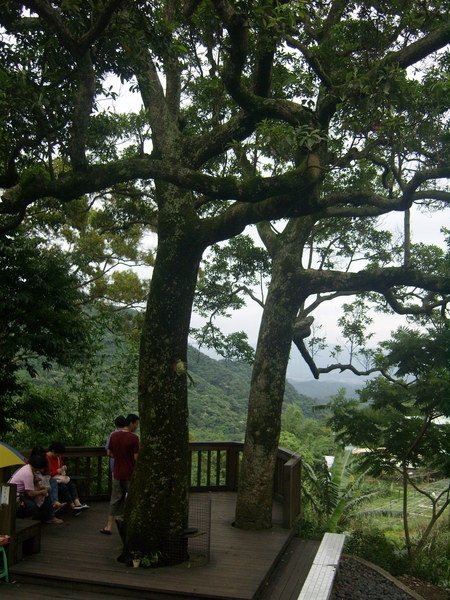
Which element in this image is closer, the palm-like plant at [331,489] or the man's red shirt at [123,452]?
the man's red shirt at [123,452]

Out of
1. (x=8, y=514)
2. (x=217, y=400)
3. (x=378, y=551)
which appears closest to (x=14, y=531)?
(x=8, y=514)

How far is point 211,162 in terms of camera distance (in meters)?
11.2

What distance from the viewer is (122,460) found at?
7.29m

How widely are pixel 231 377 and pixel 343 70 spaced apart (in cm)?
2709

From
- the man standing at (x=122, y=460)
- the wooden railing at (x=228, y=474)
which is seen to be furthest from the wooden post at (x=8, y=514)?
the man standing at (x=122, y=460)

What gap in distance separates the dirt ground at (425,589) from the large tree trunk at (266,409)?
267 cm

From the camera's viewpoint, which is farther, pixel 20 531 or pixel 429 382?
pixel 429 382

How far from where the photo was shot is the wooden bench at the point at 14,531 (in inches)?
234

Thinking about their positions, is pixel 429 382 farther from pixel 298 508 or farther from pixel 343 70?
pixel 343 70

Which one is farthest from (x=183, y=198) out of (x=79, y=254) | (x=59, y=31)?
(x=79, y=254)

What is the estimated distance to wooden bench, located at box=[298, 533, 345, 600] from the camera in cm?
389

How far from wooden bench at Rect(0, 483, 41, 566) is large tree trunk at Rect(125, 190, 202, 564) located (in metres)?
Answer: 1.11

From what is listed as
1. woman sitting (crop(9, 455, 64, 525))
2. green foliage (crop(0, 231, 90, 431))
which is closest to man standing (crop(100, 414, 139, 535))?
woman sitting (crop(9, 455, 64, 525))

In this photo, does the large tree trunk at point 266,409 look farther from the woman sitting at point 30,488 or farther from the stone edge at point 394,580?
the woman sitting at point 30,488
